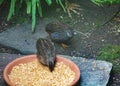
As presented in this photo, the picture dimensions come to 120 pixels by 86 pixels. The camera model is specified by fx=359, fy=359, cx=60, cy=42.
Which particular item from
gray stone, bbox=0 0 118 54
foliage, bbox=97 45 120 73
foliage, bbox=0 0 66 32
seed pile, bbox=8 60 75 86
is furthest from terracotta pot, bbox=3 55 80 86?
foliage, bbox=0 0 66 32

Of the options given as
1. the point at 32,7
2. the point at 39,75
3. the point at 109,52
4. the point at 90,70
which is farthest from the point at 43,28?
the point at 39,75

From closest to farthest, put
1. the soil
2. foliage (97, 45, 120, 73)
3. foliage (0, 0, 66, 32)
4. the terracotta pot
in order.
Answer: the terracotta pot < foliage (97, 45, 120, 73) < the soil < foliage (0, 0, 66, 32)

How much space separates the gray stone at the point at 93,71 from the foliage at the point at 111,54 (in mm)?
247

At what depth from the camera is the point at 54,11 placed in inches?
194

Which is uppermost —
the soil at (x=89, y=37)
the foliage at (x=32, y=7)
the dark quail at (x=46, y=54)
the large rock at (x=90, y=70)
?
the dark quail at (x=46, y=54)

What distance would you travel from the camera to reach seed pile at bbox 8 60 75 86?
3283 millimetres

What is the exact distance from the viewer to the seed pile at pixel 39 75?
10.8ft

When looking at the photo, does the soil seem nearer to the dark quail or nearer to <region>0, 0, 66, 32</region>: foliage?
<region>0, 0, 66, 32</region>: foliage

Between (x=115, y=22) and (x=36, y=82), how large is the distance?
1.84 m

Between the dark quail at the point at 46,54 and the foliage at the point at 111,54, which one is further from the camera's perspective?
the foliage at the point at 111,54

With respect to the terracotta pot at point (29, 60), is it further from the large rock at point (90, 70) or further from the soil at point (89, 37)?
the soil at point (89, 37)

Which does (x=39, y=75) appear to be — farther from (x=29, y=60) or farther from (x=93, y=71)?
(x=93, y=71)

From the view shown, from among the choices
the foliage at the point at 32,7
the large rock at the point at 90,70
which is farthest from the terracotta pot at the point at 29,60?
the foliage at the point at 32,7

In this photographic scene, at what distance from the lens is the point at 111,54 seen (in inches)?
162
